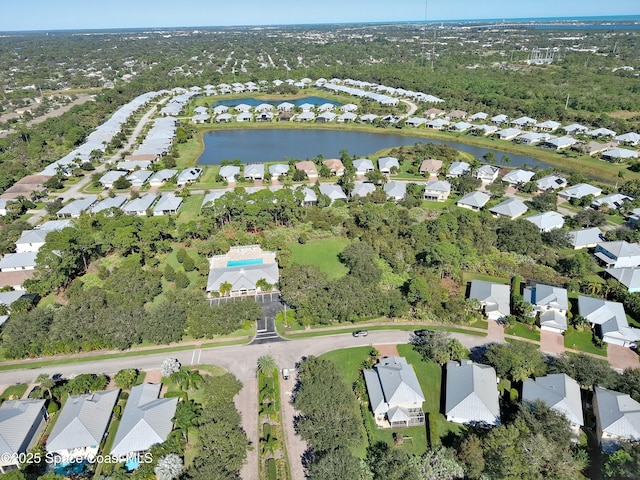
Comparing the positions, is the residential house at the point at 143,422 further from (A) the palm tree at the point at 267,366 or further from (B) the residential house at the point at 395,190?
(B) the residential house at the point at 395,190

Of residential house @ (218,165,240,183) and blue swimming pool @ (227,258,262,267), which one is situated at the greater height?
residential house @ (218,165,240,183)

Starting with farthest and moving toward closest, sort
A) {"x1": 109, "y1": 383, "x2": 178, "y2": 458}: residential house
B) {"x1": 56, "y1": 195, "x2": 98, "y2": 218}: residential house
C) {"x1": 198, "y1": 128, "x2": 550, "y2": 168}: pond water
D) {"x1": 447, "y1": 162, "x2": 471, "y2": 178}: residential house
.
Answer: {"x1": 198, "y1": 128, "x2": 550, "y2": 168}: pond water
{"x1": 447, "y1": 162, "x2": 471, "y2": 178}: residential house
{"x1": 56, "y1": 195, "x2": 98, "y2": 218}: residential house
{"x1": 109, "y1": 383, "x2": 178, "y2": 458}: residential house

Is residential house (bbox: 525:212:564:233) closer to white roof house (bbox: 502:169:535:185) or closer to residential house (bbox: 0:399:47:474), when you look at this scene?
white roof house (bbox: 502:169:535:185)

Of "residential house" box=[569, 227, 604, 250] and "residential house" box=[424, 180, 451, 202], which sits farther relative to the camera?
"residential house" box=[424, 180, 451, 202]

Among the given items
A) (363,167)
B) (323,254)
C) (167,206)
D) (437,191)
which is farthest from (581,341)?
(167,206)

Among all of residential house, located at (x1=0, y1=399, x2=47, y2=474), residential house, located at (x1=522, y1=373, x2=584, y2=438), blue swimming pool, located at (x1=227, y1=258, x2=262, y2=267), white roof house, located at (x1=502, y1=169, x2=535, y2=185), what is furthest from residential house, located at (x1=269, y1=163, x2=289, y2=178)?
residential house, located at (x1=522, y1=373, x2=584, y2=438)

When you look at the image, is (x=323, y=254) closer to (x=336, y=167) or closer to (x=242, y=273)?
(x=242, y=273)

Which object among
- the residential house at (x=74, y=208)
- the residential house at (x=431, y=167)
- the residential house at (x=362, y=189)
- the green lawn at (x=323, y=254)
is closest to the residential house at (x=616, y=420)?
the green lawn at (x=323, y=254)
